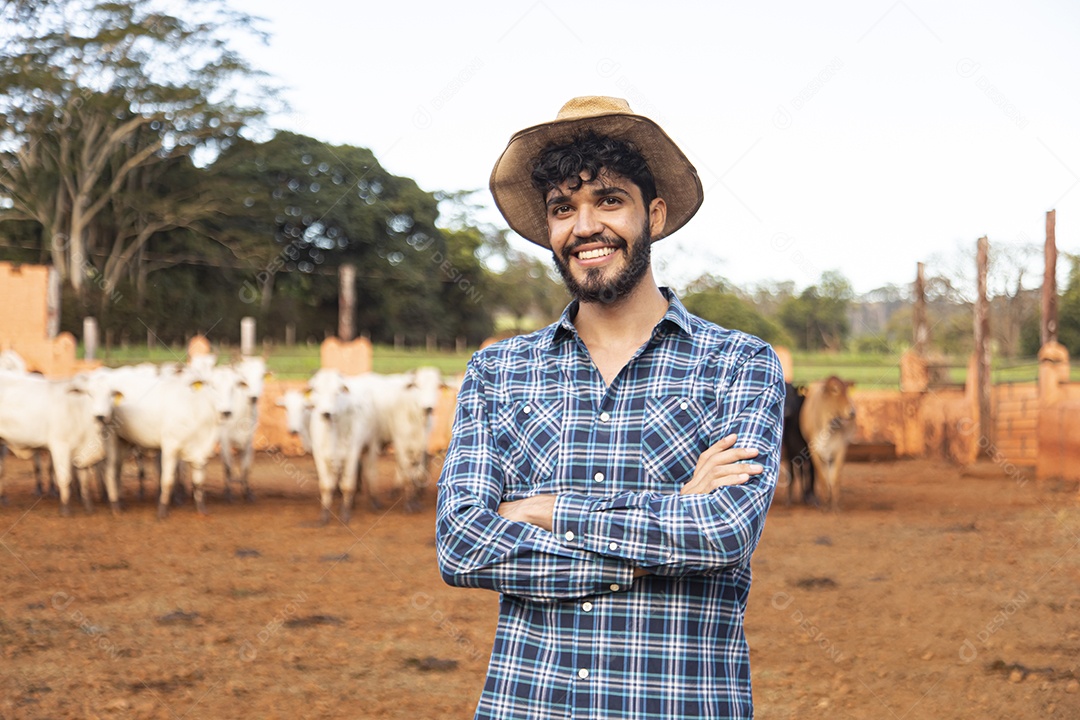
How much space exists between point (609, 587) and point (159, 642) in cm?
490

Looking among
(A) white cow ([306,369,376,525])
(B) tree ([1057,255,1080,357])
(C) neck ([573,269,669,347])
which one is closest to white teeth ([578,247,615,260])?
(C) neck ([573,269,669,347])

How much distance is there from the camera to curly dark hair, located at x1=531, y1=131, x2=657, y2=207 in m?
2.46

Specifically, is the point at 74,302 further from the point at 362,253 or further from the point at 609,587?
the point at 609,587

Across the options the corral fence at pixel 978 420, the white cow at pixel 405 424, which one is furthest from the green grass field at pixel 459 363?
the white cow at pixel 405 424

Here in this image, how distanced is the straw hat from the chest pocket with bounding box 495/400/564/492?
0.61 meters

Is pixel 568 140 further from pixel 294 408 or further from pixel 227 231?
pixel 227 231

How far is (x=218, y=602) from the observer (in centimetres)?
727

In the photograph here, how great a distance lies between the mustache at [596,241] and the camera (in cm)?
242

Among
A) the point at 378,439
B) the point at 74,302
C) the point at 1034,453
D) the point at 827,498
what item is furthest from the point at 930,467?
the point at 74,302

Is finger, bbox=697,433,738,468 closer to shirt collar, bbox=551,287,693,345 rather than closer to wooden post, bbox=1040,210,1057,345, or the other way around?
shirt collar, bbox=551,287,693,345

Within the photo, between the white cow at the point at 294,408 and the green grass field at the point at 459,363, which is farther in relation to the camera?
the green grass field at the point at 459,363

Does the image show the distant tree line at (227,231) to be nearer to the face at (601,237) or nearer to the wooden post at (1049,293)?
the wooden post at (1049,293)

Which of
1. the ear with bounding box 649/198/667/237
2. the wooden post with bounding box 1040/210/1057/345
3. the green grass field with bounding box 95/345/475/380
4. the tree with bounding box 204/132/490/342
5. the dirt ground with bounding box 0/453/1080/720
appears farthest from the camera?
the tree with bounding box 204/132/490/342

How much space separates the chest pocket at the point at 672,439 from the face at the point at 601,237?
0.30 meters
